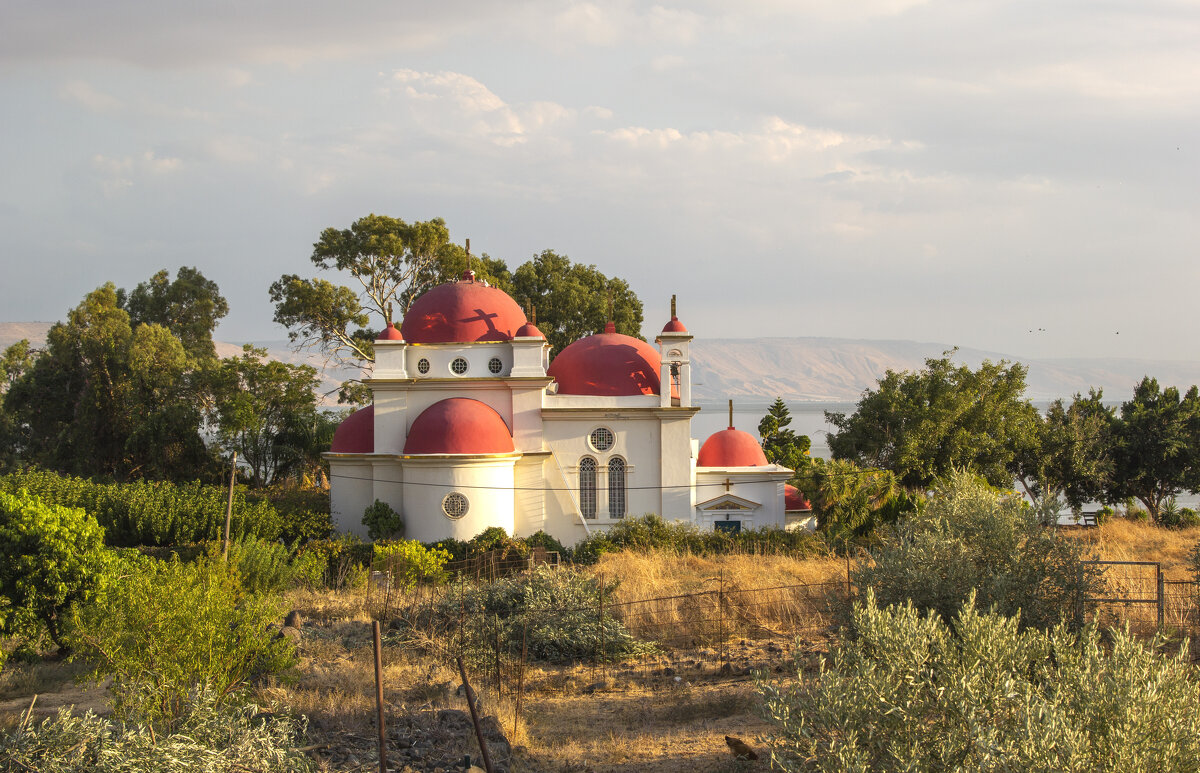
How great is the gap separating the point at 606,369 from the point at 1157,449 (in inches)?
845

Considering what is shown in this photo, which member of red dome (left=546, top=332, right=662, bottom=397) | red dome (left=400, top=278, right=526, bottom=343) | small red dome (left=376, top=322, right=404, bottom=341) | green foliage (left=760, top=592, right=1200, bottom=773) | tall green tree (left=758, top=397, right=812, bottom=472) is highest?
red dome (left=400, top=278, right=526, bottom=343)

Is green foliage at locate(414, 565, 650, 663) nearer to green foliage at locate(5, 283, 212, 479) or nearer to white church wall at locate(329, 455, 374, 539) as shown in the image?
white church wall at locate(329, 455, 374, 539)

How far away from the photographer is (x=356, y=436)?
2558 cm

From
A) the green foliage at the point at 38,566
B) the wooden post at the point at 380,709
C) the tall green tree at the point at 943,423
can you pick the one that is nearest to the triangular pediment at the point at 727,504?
the tall green tree at the point at 943,423

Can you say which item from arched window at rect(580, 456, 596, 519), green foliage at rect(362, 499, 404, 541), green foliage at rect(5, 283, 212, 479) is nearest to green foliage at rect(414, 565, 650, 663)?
green foliage at rect(362, 499, 404, 541)

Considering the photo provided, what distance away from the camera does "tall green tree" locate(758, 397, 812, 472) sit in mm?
31719

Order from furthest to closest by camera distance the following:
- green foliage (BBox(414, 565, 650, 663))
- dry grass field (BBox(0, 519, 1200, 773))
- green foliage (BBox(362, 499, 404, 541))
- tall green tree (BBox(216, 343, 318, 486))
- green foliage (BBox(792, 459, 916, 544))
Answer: tall green tree (BBox(216, 343, 318, 486))
green foliage (BBox(792, 459, 916, 544))
green foliage (BBox(362, 499, 404, 541))
green foliage (BBox(414, 565, 650, 663))
dry grass field (BBox(0, 519, 1200, 773))

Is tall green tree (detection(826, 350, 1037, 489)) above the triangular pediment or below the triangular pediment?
above

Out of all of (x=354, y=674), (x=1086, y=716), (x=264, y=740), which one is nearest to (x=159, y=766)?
(x=264, y=740)

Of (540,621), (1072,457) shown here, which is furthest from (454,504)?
(1072,457)

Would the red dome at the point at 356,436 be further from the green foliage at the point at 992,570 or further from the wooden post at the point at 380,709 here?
the wooden post at the point at 380,709

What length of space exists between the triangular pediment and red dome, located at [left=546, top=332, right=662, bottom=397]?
354 centimetres

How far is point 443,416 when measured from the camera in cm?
2373

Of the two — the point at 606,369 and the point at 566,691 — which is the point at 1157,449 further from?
the point at 566,691
